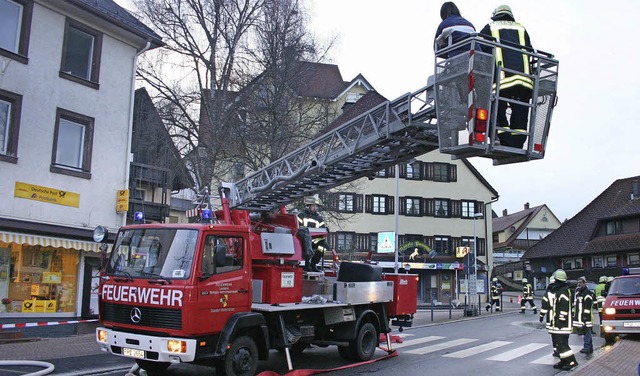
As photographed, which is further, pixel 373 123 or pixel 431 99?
pixel 373 123

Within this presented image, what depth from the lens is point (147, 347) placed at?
7.67 metres

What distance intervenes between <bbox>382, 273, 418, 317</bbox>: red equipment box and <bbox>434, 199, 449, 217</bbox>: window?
32926mm

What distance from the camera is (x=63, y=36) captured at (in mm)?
15641

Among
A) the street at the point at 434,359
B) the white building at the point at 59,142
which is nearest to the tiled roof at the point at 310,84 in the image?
the white building at the point at 59,142

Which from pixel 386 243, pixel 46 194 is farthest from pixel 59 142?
pixel 386 243

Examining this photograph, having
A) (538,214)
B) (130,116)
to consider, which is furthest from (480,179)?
(130,116)

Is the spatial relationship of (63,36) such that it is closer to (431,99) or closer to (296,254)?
(296,254)

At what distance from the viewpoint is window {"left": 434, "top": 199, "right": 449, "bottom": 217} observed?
45.1 m

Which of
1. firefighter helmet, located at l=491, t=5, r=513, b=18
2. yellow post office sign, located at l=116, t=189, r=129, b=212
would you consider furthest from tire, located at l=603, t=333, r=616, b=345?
yellow post office sign, located at l=116, t=189, r=129, b=212

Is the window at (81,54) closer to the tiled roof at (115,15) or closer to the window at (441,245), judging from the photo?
the tiled roof at (115,15)

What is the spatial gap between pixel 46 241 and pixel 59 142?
277 centimetres

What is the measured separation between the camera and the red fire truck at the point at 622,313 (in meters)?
14.3

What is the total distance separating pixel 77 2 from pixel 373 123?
33.4 feet

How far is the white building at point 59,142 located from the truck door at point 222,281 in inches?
306
